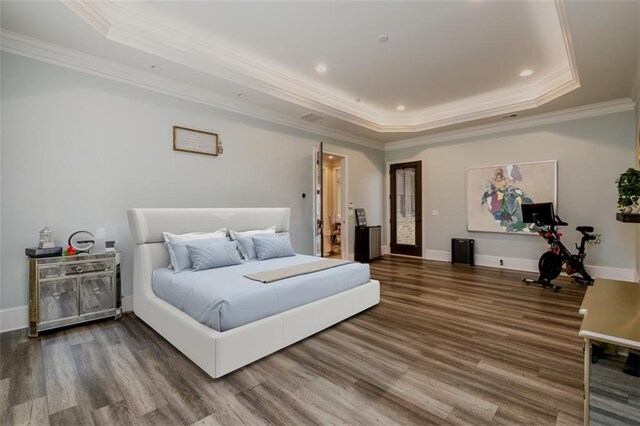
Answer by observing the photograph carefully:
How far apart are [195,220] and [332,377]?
101 inches

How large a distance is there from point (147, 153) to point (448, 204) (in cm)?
583

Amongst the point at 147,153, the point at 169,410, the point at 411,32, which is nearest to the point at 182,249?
the point at 147,153

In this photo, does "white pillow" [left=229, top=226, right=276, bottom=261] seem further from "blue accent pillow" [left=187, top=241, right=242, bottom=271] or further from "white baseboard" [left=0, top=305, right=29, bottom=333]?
"white baseboard" [left=0, top=305, right=29, bottom=333]

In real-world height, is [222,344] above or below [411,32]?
below

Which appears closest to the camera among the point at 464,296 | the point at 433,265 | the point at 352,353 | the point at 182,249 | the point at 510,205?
the point at 352,353

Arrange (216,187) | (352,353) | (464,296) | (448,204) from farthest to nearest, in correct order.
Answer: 1. (448,204)
2. (216,187)
3. (464,296)
4. (352,353)

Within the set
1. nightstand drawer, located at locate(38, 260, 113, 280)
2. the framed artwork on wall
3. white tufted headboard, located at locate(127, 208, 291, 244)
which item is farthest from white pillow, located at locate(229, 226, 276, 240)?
the framed artwork on wall

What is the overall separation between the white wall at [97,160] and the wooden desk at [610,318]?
4132 mm

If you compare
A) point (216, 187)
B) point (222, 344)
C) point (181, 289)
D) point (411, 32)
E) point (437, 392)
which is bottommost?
point (437, 392)

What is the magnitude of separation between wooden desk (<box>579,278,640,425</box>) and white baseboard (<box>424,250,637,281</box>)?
3.58 metres

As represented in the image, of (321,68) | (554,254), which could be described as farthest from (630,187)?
(321,68)

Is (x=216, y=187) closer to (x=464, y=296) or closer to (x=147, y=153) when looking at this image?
(x=147, y=153)

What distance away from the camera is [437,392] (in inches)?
77.1

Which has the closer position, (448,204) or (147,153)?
(147,153)
